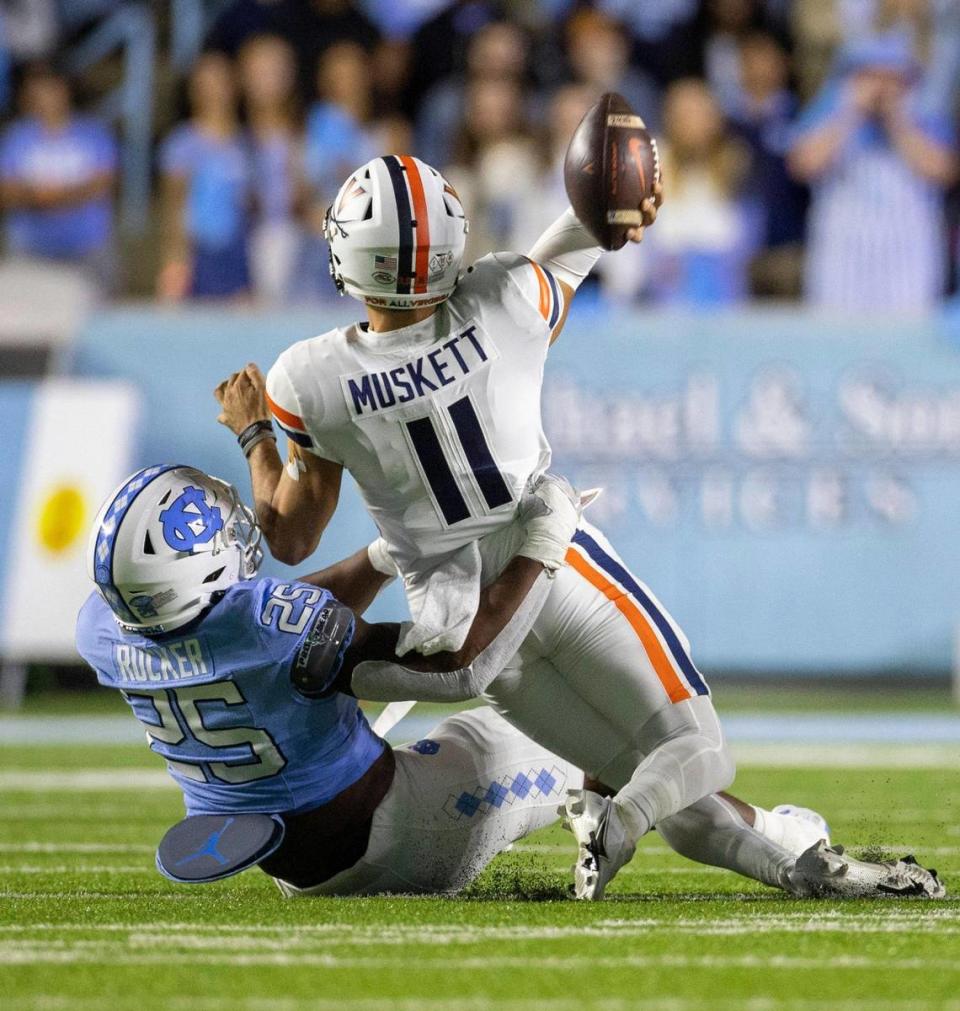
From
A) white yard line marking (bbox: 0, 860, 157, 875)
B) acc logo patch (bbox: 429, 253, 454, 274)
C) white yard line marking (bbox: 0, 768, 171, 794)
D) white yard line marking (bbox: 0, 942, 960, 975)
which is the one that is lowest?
white yard line marking (bbox: 0, 768, 171, 794)

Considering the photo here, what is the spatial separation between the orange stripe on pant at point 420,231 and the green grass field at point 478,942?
127cm

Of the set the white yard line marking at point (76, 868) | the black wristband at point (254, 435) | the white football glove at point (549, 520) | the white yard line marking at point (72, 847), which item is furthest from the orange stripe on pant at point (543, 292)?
the white yard line marking at point (72, 847)

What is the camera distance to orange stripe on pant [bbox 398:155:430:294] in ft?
12.7

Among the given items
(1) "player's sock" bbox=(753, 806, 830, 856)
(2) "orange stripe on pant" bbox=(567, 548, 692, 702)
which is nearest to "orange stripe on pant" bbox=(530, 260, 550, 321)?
(2) "orange stripe on pant" bbox=(567, 548, 692, 702)

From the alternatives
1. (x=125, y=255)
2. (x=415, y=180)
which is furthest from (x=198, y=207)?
(x=415, y=180)

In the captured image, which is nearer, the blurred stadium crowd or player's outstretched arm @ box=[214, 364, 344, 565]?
player's outstretched arm @ box=[214, 364, 344, 565]

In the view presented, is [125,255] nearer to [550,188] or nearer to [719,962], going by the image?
[550,188]

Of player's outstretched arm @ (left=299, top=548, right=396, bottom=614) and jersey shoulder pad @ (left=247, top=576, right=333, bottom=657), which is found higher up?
jersey shoulder pad @ (left=247, top=576, right=333, bottom=657)

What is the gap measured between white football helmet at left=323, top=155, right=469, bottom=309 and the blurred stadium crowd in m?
6.27

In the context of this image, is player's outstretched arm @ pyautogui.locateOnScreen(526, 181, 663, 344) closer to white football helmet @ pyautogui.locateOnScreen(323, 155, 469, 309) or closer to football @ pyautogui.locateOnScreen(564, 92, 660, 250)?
football @ pyautogui.locateOnScreen(564, 92, 660, 250)

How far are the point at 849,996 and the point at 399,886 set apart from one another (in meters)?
1.47

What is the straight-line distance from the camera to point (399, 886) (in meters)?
4.02

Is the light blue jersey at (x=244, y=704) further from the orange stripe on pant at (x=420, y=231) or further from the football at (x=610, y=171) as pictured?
the football at (x=610, y=171)

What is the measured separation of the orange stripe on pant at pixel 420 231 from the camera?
12.7 feet
